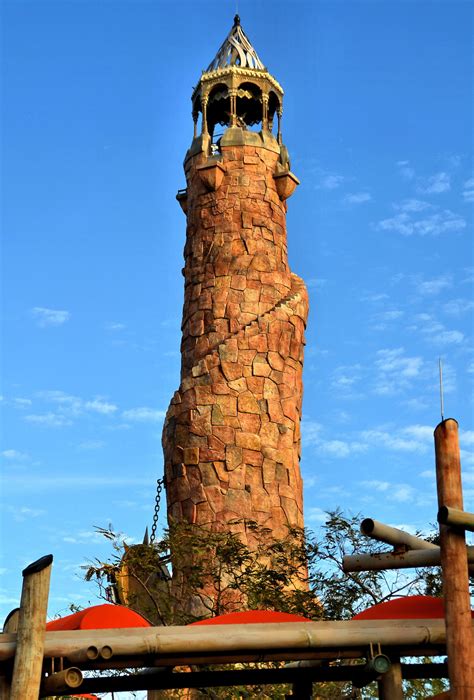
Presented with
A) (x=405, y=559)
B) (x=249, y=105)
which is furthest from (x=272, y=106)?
(x=405, y=559)

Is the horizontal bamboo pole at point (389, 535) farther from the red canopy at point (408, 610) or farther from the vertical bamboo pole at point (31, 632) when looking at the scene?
the vertical bamboo pole at point (31, 632)

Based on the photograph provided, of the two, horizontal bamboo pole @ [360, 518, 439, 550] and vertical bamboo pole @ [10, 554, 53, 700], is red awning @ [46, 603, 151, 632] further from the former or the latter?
horizontal bamboo pole @ [360, 518, 439, 550]

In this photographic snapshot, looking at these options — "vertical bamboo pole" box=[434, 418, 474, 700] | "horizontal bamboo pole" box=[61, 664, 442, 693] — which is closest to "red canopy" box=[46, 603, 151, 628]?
"horizontal bamboo pole" box=[61, 664, 442, 693]

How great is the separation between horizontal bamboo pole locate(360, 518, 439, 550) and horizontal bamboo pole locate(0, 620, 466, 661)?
2.25 feet

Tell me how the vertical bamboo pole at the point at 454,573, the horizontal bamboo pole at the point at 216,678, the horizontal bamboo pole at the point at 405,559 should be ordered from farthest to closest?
the horizontal bamboo pole at the point at 216,678 < the horizontal bamboo pole at the point at 405,559 < the vertical bamboo pole at the point at 454,573

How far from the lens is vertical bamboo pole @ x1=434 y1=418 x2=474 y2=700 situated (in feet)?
27.8

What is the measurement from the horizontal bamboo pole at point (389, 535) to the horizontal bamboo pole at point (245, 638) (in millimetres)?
686

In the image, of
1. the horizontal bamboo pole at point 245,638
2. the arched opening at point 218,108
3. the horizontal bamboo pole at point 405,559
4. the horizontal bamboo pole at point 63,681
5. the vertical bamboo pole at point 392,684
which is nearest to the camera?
the horizontal bamboo pole at point 63,681

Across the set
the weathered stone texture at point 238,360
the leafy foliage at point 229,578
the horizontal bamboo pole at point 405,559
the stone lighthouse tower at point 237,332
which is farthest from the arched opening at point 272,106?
the horizontal bamboo pole at point 405,559

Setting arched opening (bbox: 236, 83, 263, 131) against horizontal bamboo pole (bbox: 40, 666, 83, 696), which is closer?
horizontal bamboo pole (bbox: 40, 666, 83, 696)

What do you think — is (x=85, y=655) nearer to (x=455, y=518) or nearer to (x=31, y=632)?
(x=31, y=632)

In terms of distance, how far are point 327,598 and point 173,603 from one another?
120 inches

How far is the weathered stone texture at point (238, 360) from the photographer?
76.0 feet

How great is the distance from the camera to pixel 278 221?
26.3 metres
